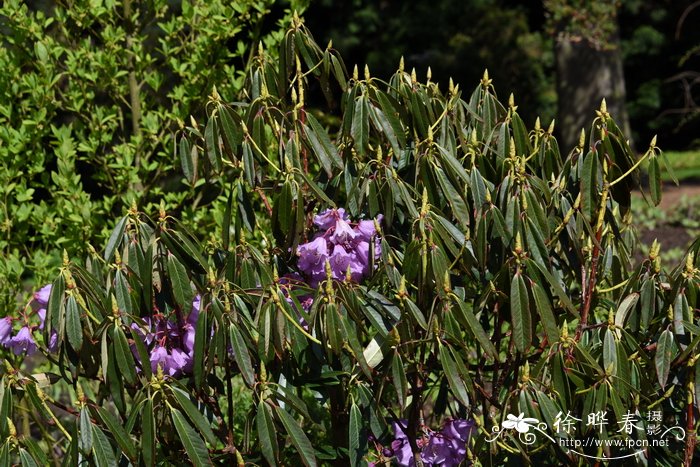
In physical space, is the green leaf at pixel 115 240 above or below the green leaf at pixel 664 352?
above

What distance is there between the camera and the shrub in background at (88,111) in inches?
122

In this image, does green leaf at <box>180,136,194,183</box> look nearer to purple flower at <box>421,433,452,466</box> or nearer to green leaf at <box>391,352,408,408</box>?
green leaf at <box>391,352,408,408</box>

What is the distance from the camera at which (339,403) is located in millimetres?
2139

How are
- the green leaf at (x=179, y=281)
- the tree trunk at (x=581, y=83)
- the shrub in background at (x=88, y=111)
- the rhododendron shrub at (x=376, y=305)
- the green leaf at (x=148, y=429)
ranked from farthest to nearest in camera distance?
the tree trunk at (x=581, y=83) < the shrub in background at (x=88, y=111) < the green leaf at (x=179, y=281) < the rhododendron shrub at (x=376, y=305) < the green leaf at (x=148, y=429)

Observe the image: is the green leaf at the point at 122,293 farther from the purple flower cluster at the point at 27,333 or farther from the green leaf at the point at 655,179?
the green leaf at the point at 655,179

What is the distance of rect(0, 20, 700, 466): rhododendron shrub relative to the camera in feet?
5.95

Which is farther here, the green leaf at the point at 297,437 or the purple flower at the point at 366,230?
the purple flower at the point at 366,230

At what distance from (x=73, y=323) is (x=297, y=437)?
0.52 m

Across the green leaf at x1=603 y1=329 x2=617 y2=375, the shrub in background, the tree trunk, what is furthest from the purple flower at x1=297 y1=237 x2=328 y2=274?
the tree trunk

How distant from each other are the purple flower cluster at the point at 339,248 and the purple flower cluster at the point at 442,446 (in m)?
0.40

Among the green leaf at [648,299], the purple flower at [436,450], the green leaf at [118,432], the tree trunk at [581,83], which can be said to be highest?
the green leaf at [648,299]

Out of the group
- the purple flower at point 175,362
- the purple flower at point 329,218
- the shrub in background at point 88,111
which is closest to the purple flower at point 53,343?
the purple flower at point 175,362

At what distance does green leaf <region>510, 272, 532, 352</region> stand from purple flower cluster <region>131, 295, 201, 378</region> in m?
0.70

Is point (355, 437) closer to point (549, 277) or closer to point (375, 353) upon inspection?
point (375, 353)
